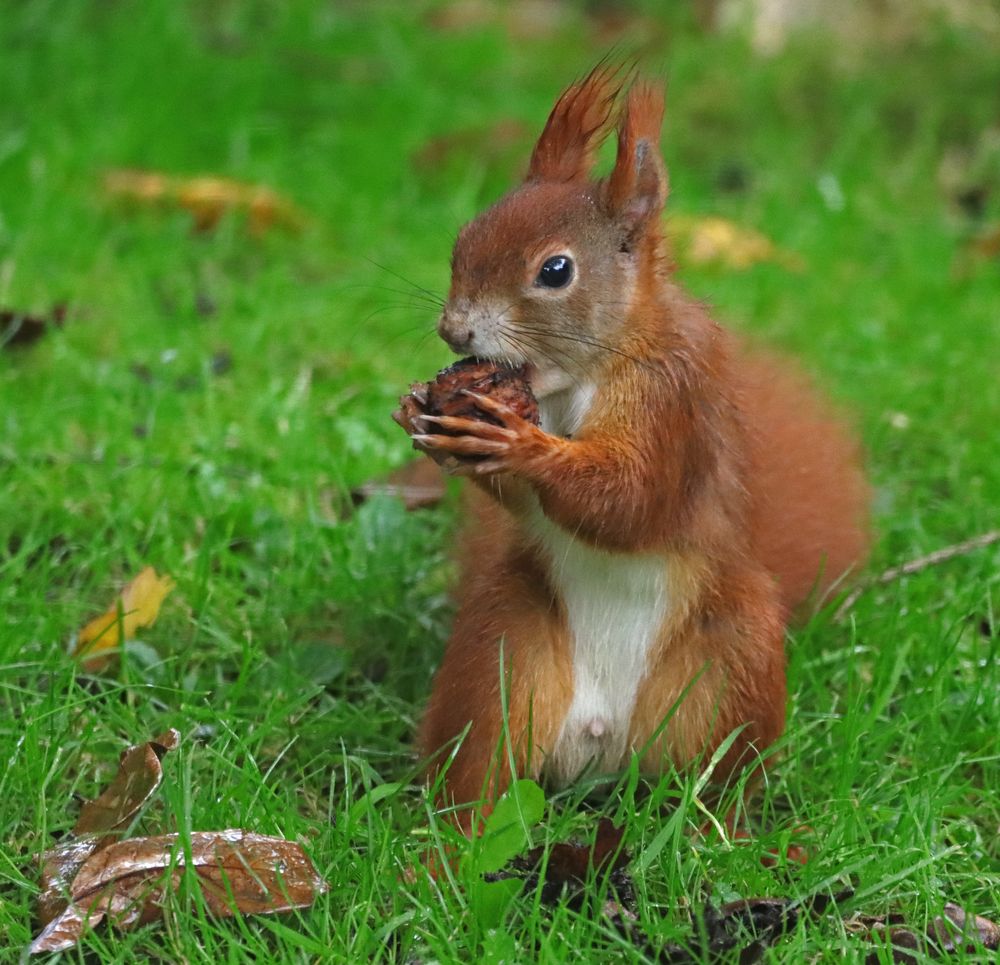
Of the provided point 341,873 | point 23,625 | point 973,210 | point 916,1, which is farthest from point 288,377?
point 916,1

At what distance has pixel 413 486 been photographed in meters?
2.92

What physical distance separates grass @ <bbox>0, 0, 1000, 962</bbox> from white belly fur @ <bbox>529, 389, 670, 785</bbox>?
12cm

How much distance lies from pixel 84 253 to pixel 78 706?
1.90 m

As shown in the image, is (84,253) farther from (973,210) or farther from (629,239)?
(973,210)

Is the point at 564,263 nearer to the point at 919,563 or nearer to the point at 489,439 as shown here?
the point at 489,439

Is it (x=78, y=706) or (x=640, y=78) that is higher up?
(x=640, y=78)

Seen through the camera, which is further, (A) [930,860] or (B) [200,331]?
(B) [200,331]

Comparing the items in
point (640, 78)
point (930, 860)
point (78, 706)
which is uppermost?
point (640, 78)

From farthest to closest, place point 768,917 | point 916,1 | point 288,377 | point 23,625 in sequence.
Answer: point 916,1, point 288,377, point 23,625, point 768,917

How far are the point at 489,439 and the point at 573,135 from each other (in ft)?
1.69

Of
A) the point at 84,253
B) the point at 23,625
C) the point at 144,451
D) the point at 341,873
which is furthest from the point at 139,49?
the point at 341,873

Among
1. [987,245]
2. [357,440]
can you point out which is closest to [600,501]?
[357,440]

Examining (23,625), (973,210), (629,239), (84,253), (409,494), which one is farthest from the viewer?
(973,210)

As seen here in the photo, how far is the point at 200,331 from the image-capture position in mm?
3533
